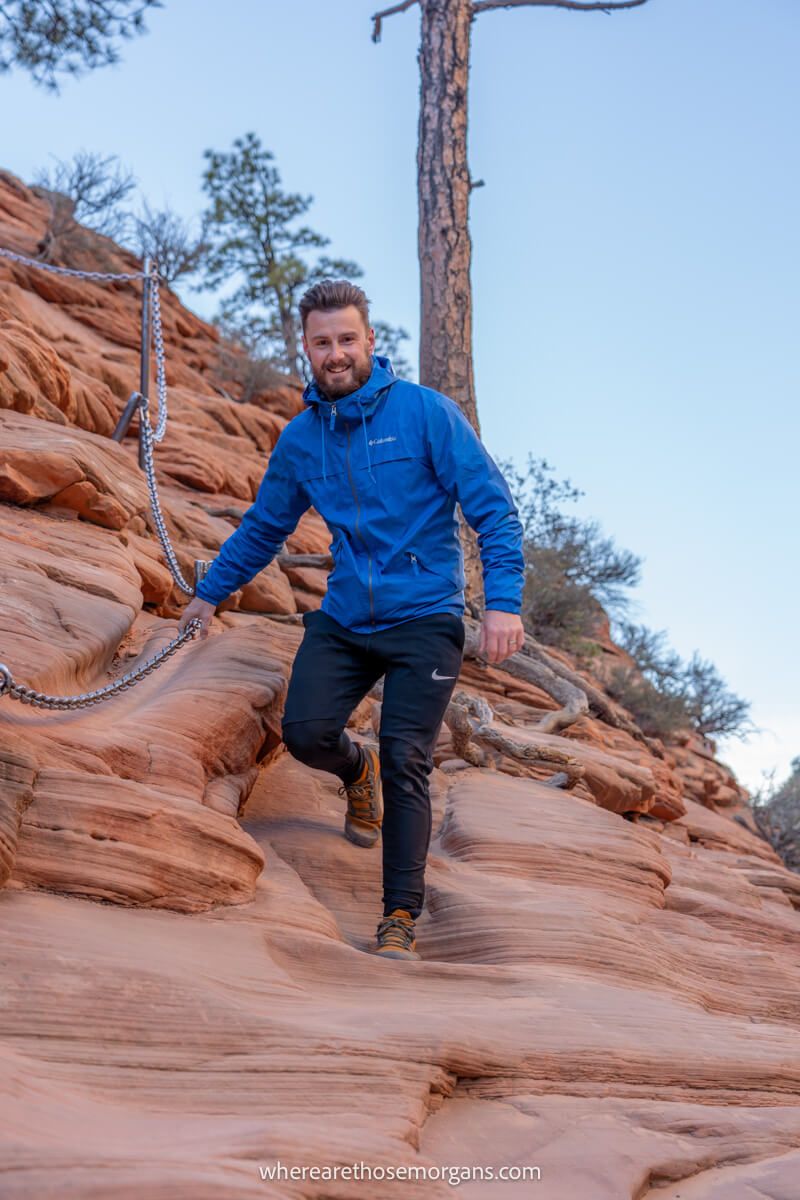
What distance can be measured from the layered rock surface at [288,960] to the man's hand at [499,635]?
967 mm

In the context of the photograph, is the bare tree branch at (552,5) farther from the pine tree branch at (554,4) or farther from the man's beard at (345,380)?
the man's beard at (345,380)

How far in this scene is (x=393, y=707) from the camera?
389cm

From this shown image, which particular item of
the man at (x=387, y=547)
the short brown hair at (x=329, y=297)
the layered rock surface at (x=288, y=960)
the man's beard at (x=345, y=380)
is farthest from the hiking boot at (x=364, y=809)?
the short brown hair at (x=329, y=297)

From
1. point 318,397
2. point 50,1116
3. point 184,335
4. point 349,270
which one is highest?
point 349,270

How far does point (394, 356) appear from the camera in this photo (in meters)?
24.3

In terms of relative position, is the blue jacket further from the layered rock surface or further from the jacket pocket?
the layered rock surface

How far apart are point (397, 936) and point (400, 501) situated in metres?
1.52

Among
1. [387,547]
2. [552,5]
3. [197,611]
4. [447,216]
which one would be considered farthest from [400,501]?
[552,5]

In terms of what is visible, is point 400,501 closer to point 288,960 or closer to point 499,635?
point 499,635

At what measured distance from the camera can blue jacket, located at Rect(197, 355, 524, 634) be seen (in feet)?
13.1

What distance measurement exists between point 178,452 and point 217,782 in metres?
5.86

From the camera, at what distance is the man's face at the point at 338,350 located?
4059 millimetres

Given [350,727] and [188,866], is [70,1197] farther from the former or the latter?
[350,727]

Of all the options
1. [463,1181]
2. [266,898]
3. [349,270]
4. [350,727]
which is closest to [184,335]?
[349,270]
